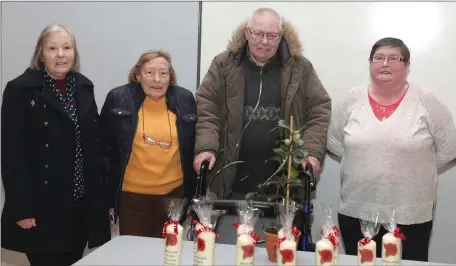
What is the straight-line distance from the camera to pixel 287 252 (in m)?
1.78

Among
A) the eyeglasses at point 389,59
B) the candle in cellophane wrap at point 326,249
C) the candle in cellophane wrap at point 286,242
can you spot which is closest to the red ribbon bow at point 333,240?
the candle in cellophane wrap at point 326,249

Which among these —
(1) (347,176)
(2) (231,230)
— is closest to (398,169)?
(1) (347,176)

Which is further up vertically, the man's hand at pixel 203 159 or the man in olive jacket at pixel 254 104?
the man in olive jacket at pixel 254 104

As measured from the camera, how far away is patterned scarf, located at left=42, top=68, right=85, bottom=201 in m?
2.65

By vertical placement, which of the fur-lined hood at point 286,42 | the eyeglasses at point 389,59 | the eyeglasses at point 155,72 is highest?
the fur-lined hood at point 286,42

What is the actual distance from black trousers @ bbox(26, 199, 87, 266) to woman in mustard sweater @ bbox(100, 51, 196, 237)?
21 cm

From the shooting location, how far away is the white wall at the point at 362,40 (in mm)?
3271

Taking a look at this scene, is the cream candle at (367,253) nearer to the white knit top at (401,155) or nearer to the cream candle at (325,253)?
the cream candle at (325,253)

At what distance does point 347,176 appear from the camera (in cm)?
278

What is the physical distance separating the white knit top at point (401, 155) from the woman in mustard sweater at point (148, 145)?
0.92 metres

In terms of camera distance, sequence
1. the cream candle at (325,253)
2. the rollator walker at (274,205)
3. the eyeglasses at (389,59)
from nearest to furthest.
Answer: the cream candle at (325,253) → the rollator walker at (274,205) → the eyeglasses at (389,59)

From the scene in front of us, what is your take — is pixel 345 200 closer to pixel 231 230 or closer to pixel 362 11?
pixel 231 230

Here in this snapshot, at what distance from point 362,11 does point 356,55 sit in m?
0.29

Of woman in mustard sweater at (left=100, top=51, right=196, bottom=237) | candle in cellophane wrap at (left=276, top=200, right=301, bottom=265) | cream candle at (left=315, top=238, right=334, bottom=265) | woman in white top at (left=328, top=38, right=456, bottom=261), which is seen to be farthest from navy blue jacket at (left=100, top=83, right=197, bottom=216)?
cream candle at (left=315, top=238, right=334, bottom=265)
